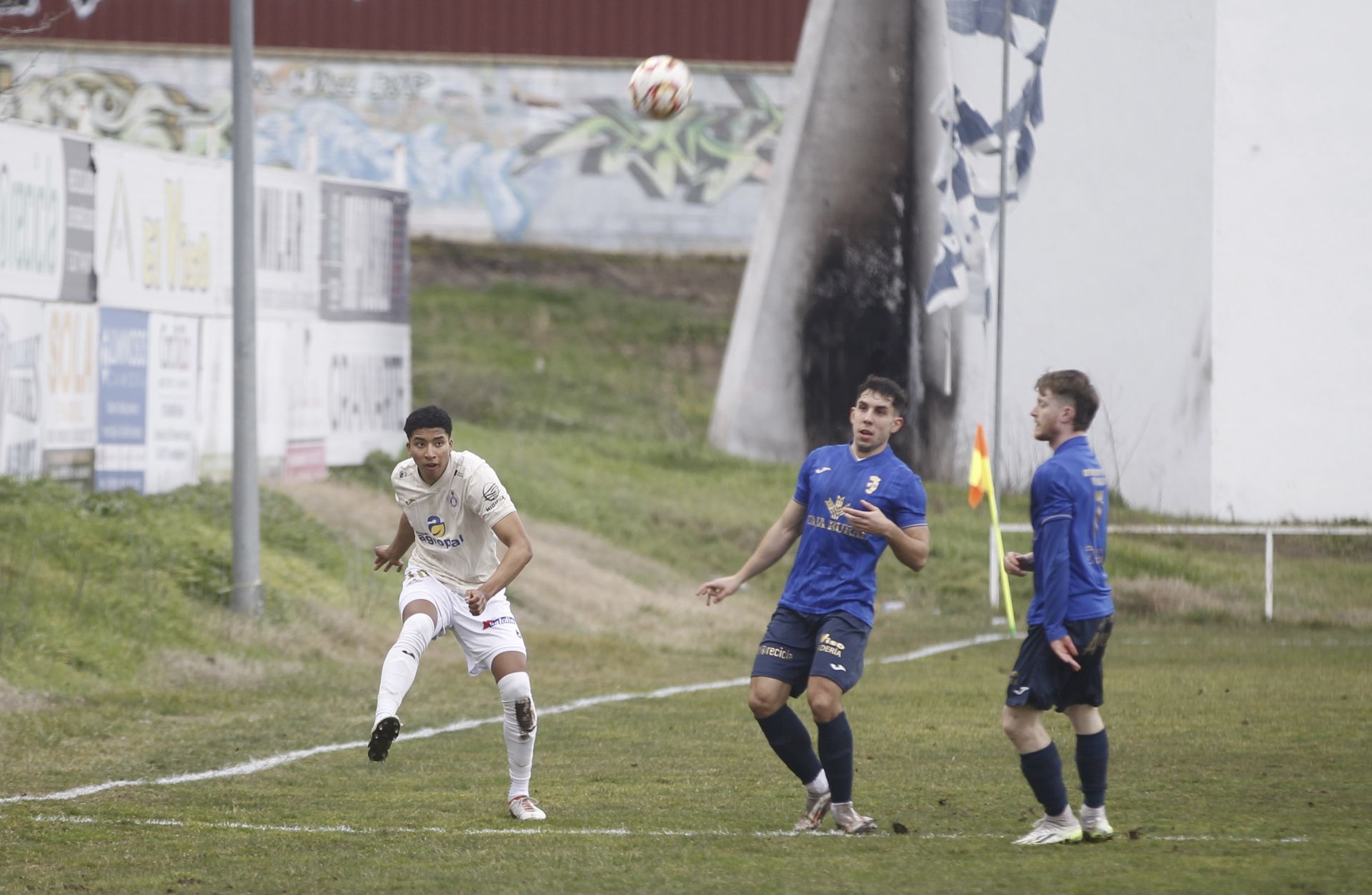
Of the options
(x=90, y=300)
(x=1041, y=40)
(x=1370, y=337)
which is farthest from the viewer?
(x=1041, y=40)

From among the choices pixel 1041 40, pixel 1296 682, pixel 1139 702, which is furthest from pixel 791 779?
pixel 1041 40

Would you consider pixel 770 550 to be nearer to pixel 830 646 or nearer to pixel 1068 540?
pixel 830 646

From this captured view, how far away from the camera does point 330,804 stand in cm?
939

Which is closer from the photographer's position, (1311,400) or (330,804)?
(330,804)

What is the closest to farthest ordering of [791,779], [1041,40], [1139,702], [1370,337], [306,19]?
[791,779]
[1139,702]
[1370,337]
[1041,40]
[306,19]

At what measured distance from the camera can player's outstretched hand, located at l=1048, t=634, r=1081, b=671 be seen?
7500mm

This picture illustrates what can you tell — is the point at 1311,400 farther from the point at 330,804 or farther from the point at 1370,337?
the point at 330,804

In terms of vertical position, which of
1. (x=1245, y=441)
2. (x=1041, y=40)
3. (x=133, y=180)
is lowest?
(x=1245, y=441)

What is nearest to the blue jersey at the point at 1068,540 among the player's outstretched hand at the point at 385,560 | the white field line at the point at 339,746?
the player's outstretched hand at the point at 385,560

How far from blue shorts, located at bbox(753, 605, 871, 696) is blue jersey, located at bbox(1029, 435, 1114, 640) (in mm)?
924

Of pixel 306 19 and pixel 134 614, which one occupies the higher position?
pixel 306 19

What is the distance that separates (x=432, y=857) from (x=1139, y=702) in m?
8.25

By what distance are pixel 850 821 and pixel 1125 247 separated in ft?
66.7

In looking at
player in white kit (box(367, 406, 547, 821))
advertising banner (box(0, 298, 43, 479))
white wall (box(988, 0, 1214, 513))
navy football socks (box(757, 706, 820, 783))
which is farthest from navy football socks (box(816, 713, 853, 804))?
white wall (box(988, 0, 1214, 513))
